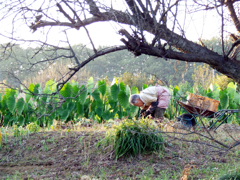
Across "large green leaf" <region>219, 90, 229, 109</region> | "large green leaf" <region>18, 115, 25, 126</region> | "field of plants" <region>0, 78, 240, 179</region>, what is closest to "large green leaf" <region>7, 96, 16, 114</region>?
"large green leaf" <region>18, 115, 25, 126</region>

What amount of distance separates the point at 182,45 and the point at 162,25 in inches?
14.8

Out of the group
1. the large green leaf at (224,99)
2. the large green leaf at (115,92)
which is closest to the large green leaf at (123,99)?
the large green leaf at (115,92)

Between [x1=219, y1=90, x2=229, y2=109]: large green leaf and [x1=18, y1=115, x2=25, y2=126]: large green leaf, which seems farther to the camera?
[x1=18, y1=115, x2=25, y2=126]: large green leaf

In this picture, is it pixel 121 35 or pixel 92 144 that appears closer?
pixel 121 35

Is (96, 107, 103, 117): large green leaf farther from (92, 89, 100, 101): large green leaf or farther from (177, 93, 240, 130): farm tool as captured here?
(177, 93, 240, 130): farm tool

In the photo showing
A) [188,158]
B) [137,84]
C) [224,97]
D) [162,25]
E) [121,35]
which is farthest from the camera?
[137,84]

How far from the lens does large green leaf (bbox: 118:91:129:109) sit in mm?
6262

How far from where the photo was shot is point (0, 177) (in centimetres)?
313

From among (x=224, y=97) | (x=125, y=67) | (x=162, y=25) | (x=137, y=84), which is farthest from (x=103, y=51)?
(x=125, y=67)

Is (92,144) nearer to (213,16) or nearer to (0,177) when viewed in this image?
(0,177)

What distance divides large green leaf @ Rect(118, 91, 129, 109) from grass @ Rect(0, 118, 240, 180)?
6.83 ft

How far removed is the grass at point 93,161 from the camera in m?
3.03

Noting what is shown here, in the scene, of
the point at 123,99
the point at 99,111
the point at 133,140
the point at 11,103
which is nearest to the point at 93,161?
the point at 133,140

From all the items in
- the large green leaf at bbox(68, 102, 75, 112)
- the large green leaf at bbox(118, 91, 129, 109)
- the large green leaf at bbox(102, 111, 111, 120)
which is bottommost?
the large green leaf at bbox(102, 111, 111, 120)
